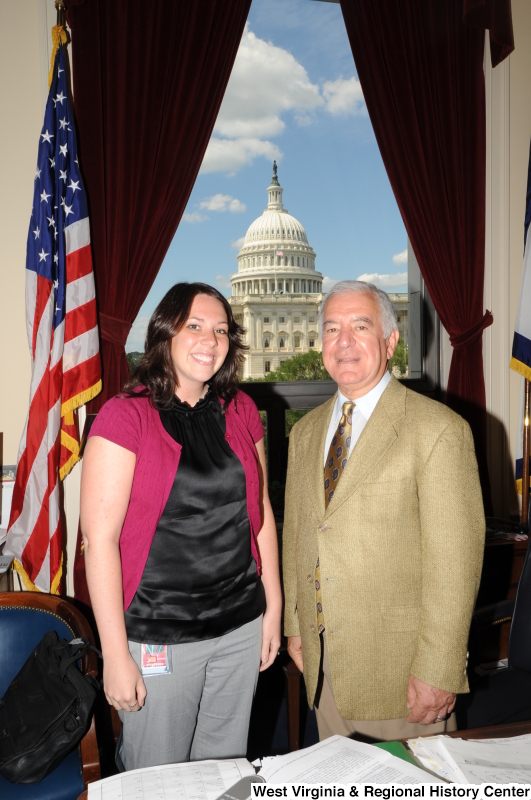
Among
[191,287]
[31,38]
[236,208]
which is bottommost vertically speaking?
[191,287]

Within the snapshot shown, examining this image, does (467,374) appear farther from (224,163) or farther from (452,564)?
(452,564)

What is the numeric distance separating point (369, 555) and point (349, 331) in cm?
58

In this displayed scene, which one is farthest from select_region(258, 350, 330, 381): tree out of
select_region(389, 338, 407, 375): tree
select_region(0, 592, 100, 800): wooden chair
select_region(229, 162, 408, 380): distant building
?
select_region(0, 592, 100, 800): wooden chair

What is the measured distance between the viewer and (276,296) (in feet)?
11.8

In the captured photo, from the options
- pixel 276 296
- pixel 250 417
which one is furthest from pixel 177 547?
pixel 276 296

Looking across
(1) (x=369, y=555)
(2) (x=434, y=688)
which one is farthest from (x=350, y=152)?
(2) (x=434, y=688)

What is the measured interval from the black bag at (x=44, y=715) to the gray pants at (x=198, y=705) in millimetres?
198

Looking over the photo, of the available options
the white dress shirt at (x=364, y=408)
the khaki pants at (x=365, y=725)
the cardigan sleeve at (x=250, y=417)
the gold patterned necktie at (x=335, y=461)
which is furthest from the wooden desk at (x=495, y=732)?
the cardigan sleeve at (x=250, y=417)

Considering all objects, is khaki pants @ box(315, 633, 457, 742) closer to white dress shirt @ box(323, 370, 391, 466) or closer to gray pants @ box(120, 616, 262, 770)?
gray pants @ box(120, 616, 262, 770)

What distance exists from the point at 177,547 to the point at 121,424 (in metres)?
0.33

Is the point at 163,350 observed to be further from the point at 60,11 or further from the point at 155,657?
the point at 60,11

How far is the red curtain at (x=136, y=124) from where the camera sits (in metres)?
2.78

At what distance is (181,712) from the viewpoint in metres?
1.45

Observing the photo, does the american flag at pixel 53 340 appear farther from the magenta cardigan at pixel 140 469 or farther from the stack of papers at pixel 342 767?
the stack of papers at pixel 342 767
